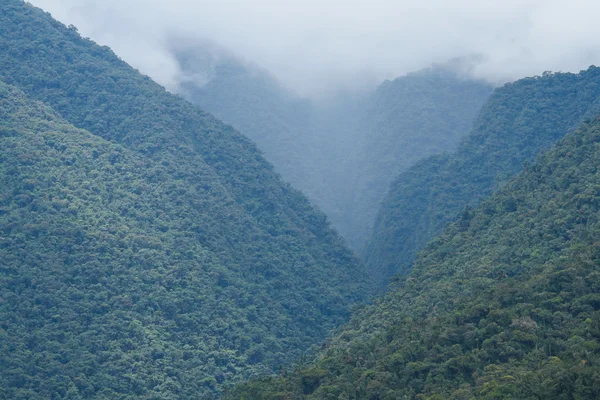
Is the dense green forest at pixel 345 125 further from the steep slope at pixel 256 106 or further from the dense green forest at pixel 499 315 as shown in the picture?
the dense green forest at pixel 499 315

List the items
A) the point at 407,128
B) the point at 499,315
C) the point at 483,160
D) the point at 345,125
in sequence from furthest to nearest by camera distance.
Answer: the point at 345,125, the point at 407,128, the point at 483,160, the point at 499,315

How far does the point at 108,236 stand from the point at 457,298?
19943 millimetres

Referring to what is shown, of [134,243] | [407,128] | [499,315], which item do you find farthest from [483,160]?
[499,315]

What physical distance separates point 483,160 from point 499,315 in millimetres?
31726

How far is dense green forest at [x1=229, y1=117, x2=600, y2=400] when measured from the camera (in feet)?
106

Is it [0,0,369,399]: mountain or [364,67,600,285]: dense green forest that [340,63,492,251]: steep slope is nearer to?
[364,67,600,285]: dense green forest

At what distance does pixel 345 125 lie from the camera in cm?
9931

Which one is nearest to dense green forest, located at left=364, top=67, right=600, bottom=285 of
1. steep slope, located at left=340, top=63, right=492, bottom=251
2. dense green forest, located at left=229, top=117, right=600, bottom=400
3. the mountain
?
the mountain

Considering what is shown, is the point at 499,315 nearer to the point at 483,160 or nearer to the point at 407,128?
the point at 483,160

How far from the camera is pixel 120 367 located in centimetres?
4459

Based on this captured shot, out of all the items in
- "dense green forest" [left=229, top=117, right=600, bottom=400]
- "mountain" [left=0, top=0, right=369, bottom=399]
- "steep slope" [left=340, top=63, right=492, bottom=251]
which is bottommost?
"dense green forest" [left=229, top=117, right=600, bottom=400]

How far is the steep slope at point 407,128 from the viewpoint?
269ft

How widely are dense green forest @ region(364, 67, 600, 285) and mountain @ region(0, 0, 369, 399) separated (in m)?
4.78

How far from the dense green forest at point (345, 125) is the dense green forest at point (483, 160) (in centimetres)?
834
